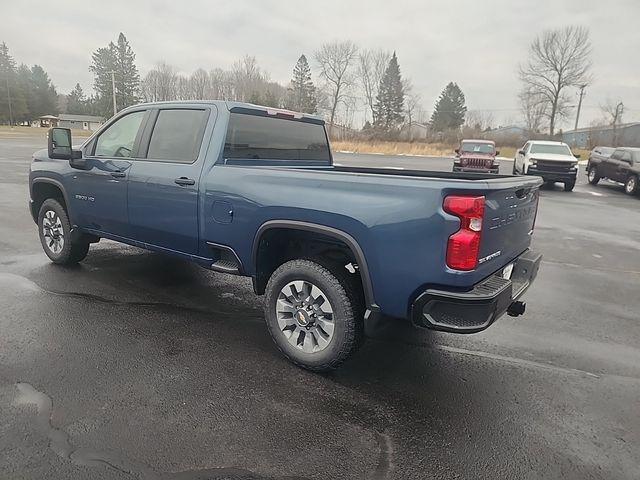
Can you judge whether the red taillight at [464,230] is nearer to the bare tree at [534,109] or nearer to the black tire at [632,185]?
the black tire at [632,185]

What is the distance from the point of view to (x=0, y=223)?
8.16m

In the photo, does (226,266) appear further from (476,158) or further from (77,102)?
(77,102)

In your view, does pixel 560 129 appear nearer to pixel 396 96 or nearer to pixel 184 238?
pixel 396 96

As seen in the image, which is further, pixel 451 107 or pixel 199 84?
pixel 199 84

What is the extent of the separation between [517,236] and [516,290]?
41 centimetres

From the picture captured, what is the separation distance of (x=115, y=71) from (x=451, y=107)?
5774 centimetres

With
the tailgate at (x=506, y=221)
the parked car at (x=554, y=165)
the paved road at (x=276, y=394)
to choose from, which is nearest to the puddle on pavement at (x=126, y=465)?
the paved road at (x=276, y=394)

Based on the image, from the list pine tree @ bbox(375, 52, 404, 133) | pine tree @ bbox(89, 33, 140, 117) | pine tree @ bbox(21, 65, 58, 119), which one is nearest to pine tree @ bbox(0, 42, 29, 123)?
pine tree @ bbox(21, 65, 58, 119)

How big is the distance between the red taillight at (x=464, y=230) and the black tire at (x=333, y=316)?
32.6 inches

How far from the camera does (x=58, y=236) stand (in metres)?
5.66

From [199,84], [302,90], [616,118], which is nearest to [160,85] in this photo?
[199,84]

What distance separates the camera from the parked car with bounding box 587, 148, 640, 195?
667 inches

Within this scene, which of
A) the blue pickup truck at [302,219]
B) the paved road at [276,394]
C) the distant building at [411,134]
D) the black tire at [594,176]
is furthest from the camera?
the distant building at [411,134]

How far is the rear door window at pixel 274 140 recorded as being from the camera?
163 inches
